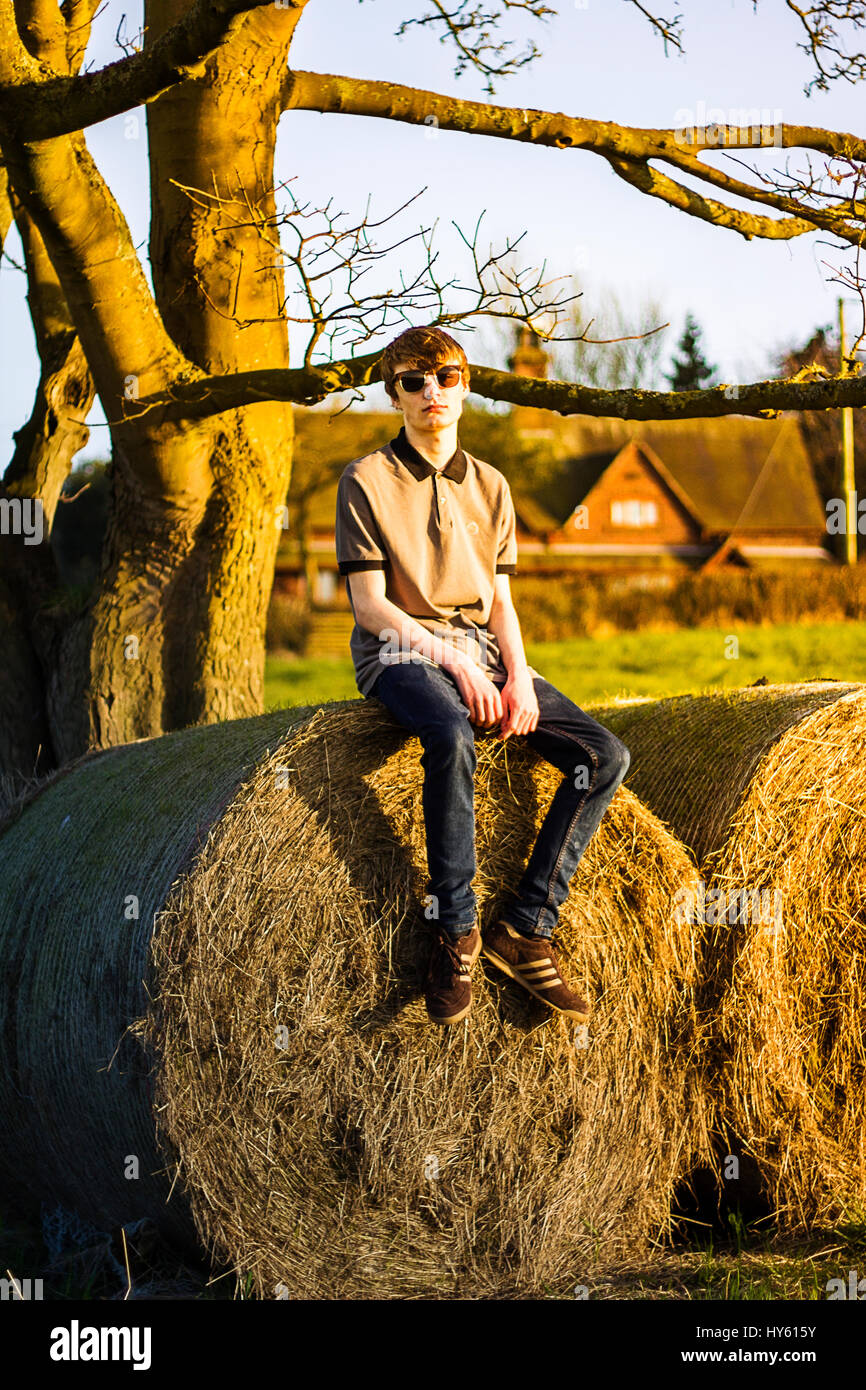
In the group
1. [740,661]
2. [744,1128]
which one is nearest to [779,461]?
[740,661]

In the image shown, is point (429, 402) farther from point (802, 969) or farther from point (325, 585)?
point (325, 585)

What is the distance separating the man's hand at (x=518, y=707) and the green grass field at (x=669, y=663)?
10.8 metres

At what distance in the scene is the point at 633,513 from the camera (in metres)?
39.5

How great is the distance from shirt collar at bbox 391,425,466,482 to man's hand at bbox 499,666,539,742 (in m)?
0.69

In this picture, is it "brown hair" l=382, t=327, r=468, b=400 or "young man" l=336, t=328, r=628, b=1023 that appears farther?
"brown hair" l=382, t=327, r=468, b=400

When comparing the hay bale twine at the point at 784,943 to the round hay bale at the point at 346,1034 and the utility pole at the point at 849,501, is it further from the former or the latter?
the utility pole at the point at 849,501

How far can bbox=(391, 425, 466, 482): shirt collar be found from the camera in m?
4.51

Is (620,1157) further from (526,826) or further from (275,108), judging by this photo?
(275,108)

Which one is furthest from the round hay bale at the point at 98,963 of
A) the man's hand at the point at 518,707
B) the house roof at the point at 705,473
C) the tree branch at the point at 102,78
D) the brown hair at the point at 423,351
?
the house roof at the point at 705,473

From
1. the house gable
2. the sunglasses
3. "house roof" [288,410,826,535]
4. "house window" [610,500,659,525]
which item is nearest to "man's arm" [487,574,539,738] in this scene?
the sunglasses

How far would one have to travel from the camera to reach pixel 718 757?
5199 mm

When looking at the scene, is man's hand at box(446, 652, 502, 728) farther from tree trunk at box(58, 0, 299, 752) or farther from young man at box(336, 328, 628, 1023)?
tree trunk at box(58, 0, 299, 752)

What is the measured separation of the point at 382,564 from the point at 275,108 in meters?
4.21

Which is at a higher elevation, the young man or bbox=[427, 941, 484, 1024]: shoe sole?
the young man
